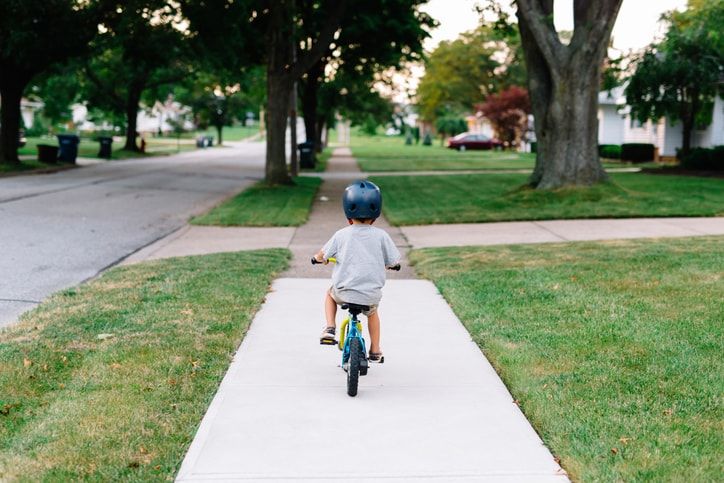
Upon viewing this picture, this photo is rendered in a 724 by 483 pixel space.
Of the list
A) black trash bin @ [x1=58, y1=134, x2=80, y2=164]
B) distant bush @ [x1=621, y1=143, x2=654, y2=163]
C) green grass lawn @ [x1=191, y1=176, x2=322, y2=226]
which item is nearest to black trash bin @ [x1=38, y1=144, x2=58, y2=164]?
black trash bin @ [x1=58, y1=134, x2=80, y2=164]

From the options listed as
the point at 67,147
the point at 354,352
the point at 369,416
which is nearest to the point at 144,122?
the point at 67,147

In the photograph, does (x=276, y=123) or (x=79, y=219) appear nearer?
(x=79, y=219)

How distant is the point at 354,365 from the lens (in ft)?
17.7

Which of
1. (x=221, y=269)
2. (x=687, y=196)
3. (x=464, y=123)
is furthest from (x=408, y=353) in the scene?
(x=464, y=123)

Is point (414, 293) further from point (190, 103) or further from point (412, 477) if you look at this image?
point (190, 103)

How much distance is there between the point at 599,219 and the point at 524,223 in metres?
1.38

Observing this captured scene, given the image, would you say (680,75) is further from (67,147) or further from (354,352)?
(354,352)

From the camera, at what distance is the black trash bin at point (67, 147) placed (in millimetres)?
34606

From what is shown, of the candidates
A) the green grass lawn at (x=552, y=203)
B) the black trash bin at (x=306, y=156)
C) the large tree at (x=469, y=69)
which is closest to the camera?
the green grass lawn at (x=552, y=203)

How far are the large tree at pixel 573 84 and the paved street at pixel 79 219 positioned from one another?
773cm

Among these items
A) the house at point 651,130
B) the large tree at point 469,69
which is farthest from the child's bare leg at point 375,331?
the large tree at point 469,69

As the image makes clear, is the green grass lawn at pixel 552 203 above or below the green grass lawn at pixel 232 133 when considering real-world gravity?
below

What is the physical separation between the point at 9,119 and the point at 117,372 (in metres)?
28.0

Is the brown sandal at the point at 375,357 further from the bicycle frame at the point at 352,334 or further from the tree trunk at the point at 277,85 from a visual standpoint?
the tree trunk at the point at 277,85
